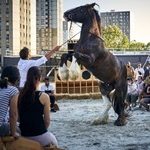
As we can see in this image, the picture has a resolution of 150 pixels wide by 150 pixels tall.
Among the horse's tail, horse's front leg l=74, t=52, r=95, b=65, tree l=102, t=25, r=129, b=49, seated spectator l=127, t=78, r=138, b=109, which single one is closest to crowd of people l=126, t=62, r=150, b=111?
seated spectator l=127, t=78, r=138, b=109

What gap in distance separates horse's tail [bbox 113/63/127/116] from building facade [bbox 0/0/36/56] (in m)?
107

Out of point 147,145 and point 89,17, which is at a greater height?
point 89,17

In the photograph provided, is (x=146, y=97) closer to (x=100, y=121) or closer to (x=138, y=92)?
(x=138, y=92)

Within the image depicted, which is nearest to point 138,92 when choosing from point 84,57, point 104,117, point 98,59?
point 104,117

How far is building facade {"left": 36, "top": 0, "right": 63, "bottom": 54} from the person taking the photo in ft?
548

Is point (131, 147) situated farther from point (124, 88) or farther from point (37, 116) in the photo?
point (124, 88)

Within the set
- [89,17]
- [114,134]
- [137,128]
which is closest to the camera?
[114,134]

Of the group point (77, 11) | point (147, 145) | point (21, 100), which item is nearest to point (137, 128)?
point (147, 145)

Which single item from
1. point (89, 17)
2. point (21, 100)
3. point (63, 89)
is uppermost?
point (89, 17)

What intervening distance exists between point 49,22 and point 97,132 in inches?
6309

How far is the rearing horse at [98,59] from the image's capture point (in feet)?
41.2

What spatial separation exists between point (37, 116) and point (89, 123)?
7284 millimetres

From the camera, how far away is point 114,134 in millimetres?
11164

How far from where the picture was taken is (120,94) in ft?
44.3
